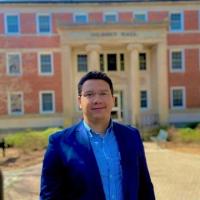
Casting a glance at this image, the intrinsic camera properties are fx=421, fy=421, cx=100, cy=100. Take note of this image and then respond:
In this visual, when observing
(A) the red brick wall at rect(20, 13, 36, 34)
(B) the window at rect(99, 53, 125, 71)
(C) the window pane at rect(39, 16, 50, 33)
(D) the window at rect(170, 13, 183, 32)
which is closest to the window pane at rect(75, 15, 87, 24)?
(C) the window pane at rect(39, 16, 50, 33)

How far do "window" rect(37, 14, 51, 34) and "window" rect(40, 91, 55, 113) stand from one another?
5353mm

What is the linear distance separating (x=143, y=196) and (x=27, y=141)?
65.1 ft

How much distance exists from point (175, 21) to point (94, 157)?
1392 inches

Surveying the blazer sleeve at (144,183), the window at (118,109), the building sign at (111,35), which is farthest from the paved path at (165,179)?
the window at (118,109)

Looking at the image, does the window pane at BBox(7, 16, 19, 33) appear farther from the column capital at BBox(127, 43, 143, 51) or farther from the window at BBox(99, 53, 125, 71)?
the column capital at BBox(127, 43, 143, 51)

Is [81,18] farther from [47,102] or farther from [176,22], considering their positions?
[176,22]

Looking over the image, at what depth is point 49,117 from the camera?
3562 centimetres

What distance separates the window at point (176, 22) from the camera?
36.8 m

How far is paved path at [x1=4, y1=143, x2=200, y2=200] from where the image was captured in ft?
35.1

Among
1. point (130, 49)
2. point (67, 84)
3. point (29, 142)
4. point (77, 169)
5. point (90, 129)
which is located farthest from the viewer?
point (130, 49)

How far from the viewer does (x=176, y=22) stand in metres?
36.8

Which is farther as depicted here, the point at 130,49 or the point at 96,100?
the point at 130,49

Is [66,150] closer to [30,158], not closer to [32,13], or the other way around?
[30,158]

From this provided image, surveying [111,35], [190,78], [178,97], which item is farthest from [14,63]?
[190,78]
